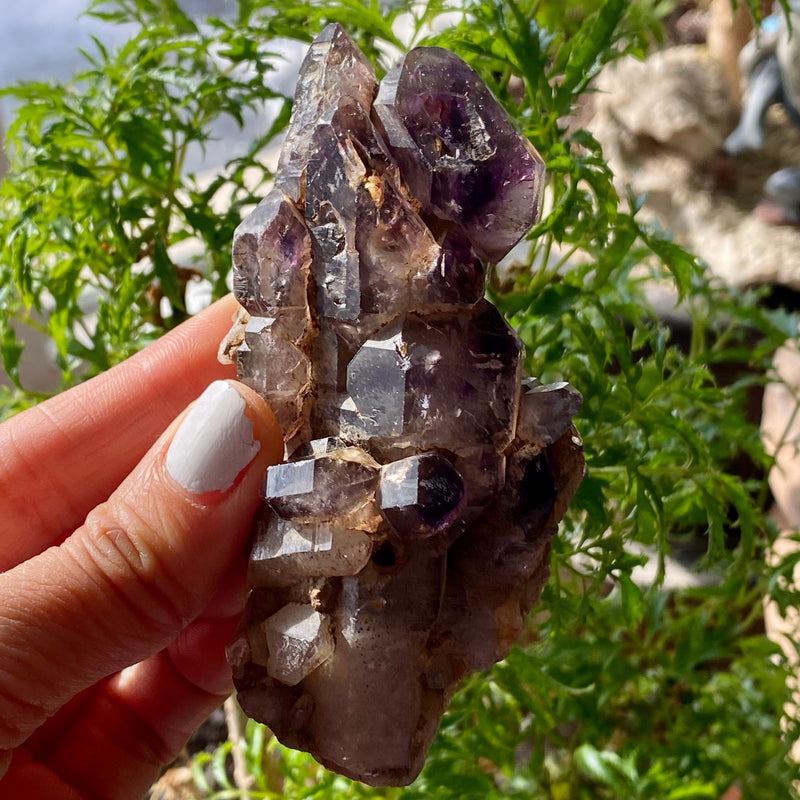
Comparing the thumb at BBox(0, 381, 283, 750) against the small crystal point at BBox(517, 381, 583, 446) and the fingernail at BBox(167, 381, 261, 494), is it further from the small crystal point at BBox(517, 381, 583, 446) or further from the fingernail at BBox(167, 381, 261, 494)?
the small crystal point at BBox(517, 381, 583, 446)

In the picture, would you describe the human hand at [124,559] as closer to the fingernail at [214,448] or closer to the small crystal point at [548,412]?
the fingernail at [214,448]

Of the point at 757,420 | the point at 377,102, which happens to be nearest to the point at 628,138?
the point at 757,420

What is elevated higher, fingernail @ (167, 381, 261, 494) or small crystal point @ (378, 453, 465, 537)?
fingernail @ (167, 381, 261, 494)

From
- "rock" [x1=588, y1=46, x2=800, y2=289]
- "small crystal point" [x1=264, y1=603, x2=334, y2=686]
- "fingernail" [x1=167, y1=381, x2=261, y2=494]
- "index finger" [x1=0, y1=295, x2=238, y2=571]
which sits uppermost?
"fingernail" [x1=167, y1=381, x2=261, y2=494]

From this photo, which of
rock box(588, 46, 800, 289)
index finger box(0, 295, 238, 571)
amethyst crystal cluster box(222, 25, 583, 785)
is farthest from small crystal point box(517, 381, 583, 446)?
rock box(588, 46, 800, 289)

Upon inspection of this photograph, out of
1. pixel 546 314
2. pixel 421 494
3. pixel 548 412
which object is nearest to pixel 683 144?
pixel 546 314

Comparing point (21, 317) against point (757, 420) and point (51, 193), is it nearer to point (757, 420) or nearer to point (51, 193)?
point (51, 193)

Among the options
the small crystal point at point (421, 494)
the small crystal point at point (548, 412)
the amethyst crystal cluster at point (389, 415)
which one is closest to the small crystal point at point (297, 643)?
the amethyst crystal cluster at point (389, 415)

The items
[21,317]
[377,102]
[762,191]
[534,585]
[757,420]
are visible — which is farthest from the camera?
[762,191]
